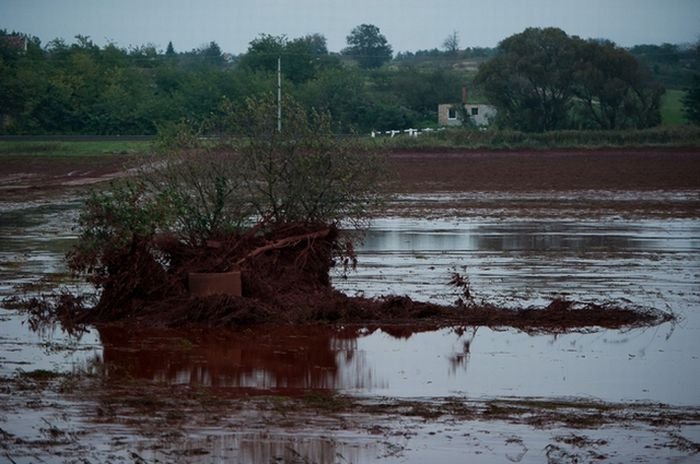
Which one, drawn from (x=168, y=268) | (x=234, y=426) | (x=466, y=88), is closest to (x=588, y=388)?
(x=234, y=426)

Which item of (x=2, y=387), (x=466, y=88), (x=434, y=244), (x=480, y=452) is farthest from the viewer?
(x=466, y=88)

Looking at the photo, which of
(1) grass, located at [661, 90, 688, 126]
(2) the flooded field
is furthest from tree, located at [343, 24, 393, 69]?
(2) the flooded field

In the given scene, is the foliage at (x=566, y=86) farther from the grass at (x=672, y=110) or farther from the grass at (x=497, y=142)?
the grass at (x=497, y=142)

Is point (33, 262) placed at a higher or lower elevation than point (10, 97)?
lower

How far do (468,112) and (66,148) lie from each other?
36.1 metres

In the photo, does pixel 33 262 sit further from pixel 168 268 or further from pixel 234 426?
pixel 234 426

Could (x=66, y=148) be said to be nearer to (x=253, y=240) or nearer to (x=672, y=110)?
(x=253, y=240)

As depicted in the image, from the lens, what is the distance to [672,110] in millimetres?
90750

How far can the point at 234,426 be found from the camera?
31.5ft

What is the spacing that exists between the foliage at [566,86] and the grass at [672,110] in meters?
3.72

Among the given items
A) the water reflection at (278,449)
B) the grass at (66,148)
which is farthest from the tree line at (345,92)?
the water reflection at (278,449)

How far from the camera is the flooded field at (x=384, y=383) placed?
29.8 ft

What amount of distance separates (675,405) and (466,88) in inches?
3244

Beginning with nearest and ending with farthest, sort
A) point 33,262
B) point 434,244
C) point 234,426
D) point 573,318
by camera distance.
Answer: point 234,426
point 573,318
point 33,262
point 434,244
